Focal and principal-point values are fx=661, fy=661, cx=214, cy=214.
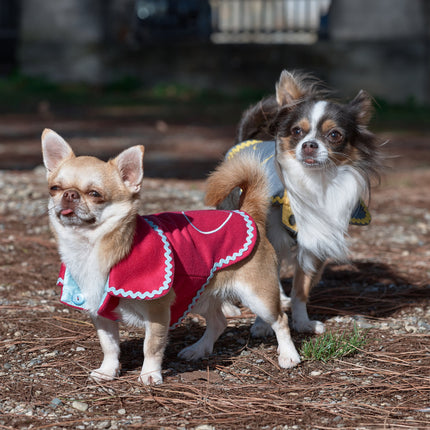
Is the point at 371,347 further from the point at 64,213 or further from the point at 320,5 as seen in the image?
the point at 320,5

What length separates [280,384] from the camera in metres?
3.29

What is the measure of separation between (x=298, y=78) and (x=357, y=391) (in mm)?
2170

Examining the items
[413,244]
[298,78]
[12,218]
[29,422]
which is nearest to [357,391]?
[29,422]

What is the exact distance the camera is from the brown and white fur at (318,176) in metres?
4.02

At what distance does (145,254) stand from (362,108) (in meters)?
1.89

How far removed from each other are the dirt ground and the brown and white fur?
34 cm

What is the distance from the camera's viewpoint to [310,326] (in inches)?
162

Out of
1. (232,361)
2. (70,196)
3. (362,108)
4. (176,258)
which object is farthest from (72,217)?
(362,108)

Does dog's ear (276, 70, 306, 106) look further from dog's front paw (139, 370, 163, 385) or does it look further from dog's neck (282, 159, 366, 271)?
dog's front paw (139, 370, 163, 385)

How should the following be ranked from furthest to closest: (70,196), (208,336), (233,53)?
(233,53) → (208,336) → (70,196)

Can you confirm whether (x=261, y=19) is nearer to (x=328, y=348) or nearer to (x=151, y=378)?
(x=328, y=348)

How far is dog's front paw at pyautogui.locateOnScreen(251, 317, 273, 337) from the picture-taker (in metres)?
4.02

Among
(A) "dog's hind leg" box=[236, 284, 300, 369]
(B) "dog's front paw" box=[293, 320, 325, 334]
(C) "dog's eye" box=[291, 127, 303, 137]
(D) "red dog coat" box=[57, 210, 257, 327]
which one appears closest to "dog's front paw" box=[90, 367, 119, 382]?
(D) "red dog coat" box=[57, 210, 257, 327]

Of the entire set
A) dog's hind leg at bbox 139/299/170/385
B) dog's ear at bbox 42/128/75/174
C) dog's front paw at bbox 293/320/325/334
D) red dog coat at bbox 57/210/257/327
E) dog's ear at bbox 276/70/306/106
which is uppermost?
dog's ear at bbox 276/70/306/106
